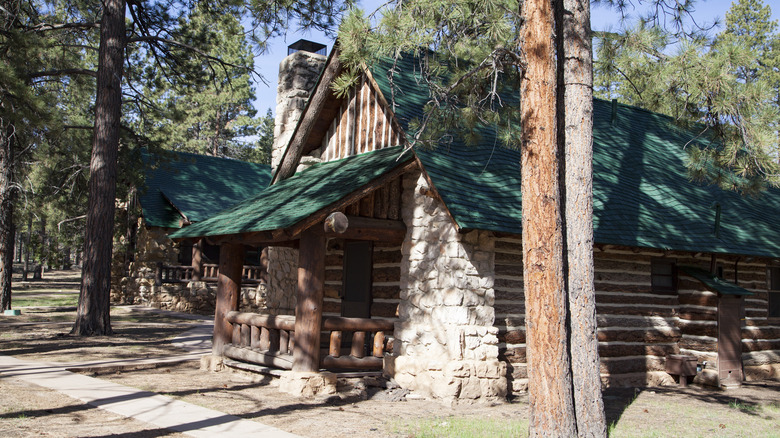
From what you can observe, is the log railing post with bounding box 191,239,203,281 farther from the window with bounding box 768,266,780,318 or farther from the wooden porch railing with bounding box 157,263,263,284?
the window with bounding box 768,266,780,318

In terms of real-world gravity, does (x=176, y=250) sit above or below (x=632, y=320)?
above

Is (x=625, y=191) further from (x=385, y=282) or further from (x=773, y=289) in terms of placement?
(x=385, y=282)

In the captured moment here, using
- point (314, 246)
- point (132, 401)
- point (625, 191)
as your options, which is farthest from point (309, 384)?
point (625, 191)

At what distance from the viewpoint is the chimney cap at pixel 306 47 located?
559 inches

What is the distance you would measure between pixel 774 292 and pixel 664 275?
3546 millimetres

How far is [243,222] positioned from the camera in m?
10.7

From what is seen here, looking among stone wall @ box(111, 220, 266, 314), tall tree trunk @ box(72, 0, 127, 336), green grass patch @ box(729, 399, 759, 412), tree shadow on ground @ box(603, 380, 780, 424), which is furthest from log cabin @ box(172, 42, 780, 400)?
stone wall @ box(111, 220, 266, 314)

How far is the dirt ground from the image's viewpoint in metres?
7.29

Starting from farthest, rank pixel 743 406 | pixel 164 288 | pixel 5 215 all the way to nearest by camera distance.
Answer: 1. pixel 164 288
2. pixel 5 215
3. pixel 743 406

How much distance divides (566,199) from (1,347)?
1122 cm

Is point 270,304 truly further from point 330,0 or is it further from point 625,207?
point 625,207

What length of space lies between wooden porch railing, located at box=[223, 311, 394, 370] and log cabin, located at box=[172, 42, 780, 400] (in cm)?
3

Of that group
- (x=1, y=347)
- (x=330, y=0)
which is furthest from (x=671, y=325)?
(x=1, y=347)

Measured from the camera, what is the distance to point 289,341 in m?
10.4
